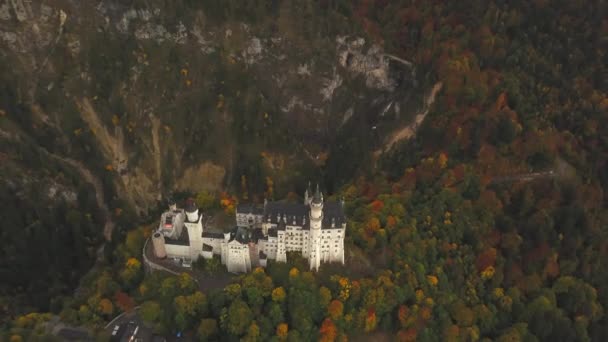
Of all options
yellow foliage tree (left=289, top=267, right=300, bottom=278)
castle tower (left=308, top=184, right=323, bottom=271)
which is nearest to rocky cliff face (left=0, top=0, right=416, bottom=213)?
castle tower (left=308, top=184, right=323, bottom=271)

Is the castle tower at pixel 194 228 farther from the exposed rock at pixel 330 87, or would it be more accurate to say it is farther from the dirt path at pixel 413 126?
the exposed rock at pixel 330 87

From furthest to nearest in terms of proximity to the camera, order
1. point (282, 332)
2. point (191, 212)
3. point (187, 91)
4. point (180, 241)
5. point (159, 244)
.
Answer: point (187, 91) → point (180, 241) → point (159, 244) → point (191, 212) → point (282, 332)

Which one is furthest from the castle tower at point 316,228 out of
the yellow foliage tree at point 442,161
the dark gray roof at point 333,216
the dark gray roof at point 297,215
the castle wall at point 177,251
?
the yellow foliage tree at point 442,161

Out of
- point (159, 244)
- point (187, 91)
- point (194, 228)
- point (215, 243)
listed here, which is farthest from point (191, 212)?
point (187, 91)

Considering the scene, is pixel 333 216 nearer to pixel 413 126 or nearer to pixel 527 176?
pixel 527 176

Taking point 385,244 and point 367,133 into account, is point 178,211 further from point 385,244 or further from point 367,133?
point 367,133

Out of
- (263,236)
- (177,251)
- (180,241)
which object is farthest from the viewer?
(177,251)

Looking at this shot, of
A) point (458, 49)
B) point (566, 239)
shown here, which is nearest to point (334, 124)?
point (458, 49)
